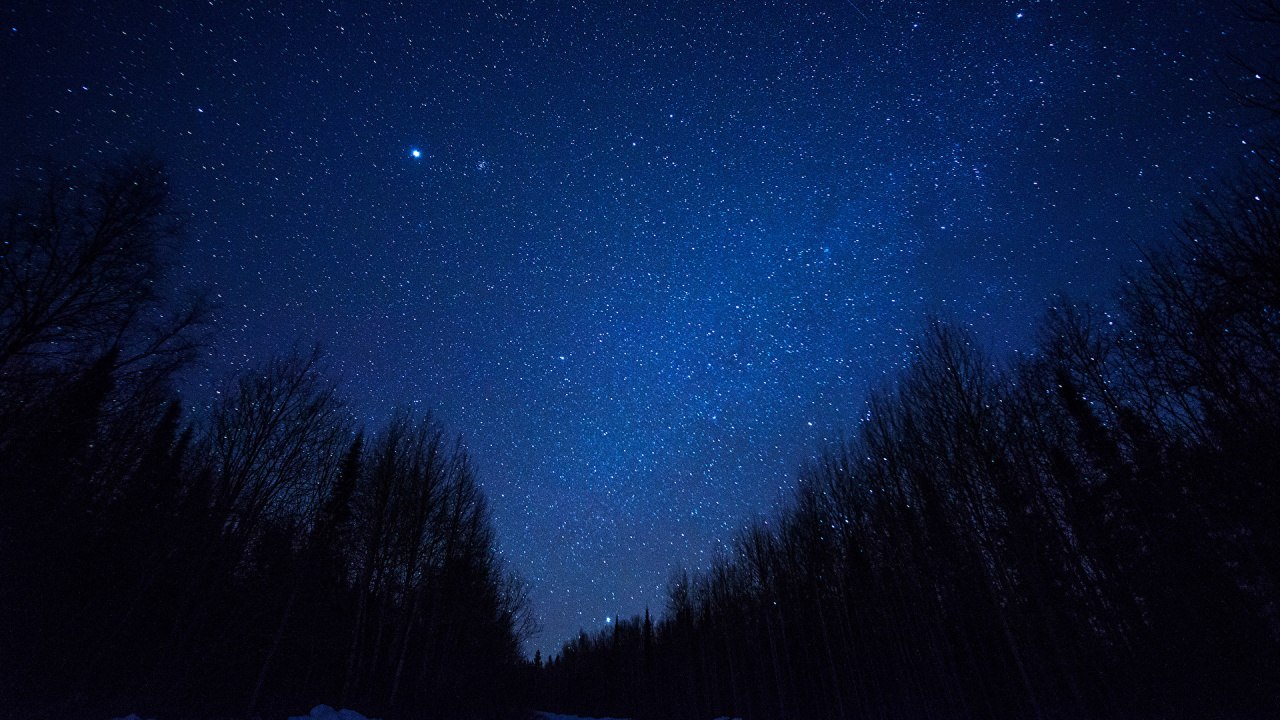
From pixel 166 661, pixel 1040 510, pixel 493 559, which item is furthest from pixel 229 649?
pixel 1040 510

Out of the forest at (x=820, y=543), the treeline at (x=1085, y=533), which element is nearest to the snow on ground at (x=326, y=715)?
the forest at (x=820, y=543)

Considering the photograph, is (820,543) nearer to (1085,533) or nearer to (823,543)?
(823,543)

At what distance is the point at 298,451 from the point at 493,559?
24909 mm

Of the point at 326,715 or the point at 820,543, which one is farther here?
the point at 820,543

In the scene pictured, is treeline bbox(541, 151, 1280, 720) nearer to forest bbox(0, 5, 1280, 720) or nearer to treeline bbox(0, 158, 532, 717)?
forest bbox(0, 5, 1280, 720)

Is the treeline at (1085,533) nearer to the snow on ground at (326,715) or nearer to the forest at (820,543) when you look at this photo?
the forest at (820,543)

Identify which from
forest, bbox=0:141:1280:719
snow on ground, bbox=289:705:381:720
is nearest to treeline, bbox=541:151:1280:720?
forest, bbox=0:141:1280:719

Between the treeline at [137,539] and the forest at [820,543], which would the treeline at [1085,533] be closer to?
the forest at [820,543]

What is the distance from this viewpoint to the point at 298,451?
46.6 feet

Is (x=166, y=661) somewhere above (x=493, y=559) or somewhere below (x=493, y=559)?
below

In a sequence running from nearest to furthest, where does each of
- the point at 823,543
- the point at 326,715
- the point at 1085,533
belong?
1. the point at 326,715
2. the point at 1085,533
3. the point at 823,543

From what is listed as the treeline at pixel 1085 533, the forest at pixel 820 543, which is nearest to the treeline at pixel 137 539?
the forest at pixel 820 543

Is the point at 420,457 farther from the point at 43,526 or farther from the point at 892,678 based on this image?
the point at 892,678

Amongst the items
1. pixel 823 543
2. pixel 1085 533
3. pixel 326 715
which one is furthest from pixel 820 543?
pixel 326 715
